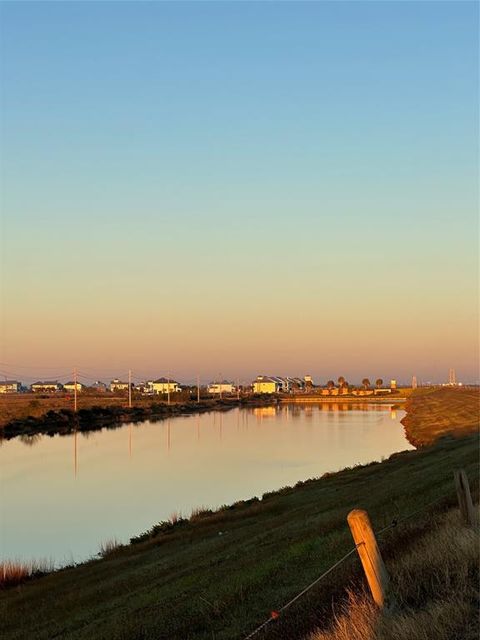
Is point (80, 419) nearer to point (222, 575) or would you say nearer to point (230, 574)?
point (222, 575)

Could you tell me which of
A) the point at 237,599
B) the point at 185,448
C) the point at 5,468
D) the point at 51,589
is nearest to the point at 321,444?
the point at 185,448

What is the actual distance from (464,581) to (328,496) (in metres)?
15.4

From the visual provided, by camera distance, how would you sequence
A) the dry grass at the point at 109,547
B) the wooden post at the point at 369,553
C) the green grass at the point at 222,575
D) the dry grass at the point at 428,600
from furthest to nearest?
the dry grass at the point at 109,547, the green grass at the point at 222,575, the wooden post at the point at 369,553, the dry grass at the point at 428,600

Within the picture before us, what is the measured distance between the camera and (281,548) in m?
13.0

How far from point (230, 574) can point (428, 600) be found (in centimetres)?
576

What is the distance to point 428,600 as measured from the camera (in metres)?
6.66

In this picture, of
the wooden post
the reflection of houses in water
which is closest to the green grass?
the wooden post

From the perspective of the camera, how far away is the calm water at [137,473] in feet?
85.3

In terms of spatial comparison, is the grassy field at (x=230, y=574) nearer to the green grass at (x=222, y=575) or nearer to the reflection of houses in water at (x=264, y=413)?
the green grass at (x=222, y=575)

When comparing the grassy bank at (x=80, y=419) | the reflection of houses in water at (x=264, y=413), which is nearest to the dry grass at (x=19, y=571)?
the grassy bank at (x=80, y=419)

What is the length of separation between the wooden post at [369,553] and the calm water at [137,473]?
16929 millimetres

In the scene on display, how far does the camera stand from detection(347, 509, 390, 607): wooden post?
6.14 meters

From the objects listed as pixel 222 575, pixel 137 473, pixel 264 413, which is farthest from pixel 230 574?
pixel 264 413

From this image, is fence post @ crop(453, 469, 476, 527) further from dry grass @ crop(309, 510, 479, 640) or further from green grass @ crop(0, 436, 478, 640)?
green grass @ crop(0, 436, 478, 640)
